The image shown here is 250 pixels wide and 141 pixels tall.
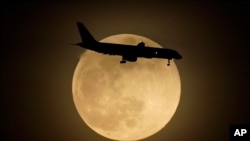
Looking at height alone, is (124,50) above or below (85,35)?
below

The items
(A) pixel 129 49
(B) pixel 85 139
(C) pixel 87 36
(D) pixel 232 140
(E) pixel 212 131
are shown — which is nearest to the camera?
(D) pixel 232 140

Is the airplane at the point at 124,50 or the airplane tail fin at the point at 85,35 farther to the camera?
the airplane tail fin at the point at 85,35

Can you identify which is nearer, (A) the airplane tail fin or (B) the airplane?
(B) the airplane

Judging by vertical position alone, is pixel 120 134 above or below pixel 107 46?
below

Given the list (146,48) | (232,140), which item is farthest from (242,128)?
(146,48)

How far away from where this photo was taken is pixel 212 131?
318 ft

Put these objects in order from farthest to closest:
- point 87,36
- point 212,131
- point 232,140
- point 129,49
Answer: point 212,131, point 87,36, point 129,49, point 232,140

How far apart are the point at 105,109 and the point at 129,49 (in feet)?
37.2

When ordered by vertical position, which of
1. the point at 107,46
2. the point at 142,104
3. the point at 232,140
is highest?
the point at 107,46

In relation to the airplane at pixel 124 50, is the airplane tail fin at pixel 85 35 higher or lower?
higher

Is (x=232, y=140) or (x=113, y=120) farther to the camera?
(x=113, y=120)

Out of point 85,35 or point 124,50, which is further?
point 85,35

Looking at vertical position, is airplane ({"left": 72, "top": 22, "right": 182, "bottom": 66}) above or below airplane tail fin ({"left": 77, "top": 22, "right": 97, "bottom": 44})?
below

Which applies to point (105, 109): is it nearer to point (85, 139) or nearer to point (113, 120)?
point (113, 120)
